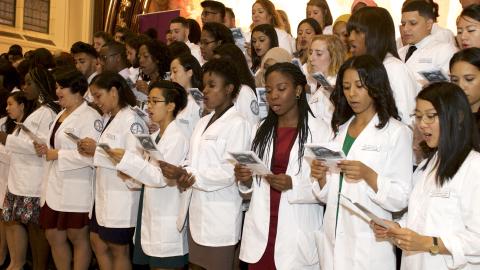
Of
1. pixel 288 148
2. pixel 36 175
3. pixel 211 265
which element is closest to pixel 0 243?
pixel 36 175

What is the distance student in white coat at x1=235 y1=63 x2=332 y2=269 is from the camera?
3840 millimetres

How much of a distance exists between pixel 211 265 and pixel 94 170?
1679 mm

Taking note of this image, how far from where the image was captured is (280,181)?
12.4 feet

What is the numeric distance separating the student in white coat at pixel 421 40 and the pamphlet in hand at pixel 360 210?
65.5 inches

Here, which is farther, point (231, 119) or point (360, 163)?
point (231, 119)

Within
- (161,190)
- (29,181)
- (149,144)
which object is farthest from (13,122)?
(149,144)

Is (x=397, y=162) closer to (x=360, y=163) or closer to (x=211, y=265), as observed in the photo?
(x=360, y=163)

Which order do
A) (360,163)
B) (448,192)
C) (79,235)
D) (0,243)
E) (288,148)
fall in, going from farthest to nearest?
(0,243)
(79,235)
(288,148)
(360,163)
(448,192)

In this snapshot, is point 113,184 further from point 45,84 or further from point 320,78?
point 320,78

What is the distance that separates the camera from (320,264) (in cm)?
366

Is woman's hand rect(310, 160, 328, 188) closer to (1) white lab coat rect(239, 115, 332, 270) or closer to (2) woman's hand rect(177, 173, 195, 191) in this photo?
(1) white lab coat rect(239, 115, 332, 270)

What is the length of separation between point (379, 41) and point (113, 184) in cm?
215

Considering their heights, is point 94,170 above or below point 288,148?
below

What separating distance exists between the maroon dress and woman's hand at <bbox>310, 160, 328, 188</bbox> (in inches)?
13.9
